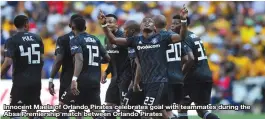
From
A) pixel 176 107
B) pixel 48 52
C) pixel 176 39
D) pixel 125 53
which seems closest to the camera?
pixel 176 39

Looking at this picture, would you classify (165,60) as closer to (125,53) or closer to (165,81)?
(165,81)

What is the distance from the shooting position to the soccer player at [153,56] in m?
13.3

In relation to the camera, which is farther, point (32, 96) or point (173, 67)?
point (32, 96)

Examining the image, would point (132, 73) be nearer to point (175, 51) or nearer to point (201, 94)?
point (175, 51)

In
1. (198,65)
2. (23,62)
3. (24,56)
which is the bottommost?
(198,65)

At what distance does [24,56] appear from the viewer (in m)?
14.7

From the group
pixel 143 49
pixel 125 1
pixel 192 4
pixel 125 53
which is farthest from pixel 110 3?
pixel 143 49

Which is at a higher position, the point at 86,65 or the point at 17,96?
the point at 86,65

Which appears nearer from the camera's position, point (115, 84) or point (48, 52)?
point (115, 84)

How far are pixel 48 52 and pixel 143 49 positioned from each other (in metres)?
11.8

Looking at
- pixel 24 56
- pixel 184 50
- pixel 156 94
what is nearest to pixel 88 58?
pixel 24 56

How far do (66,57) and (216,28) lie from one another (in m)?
14.4

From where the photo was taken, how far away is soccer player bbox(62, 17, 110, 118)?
1416 cm

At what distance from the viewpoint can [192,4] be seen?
29.6 meters
